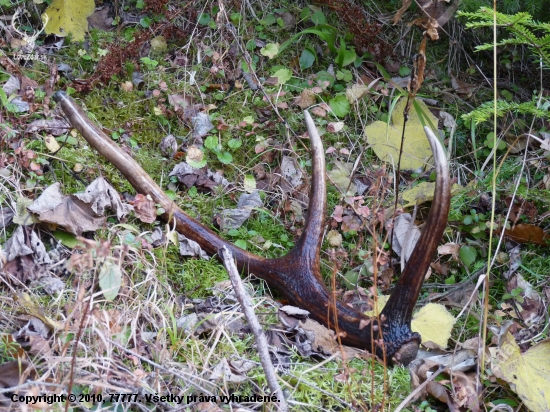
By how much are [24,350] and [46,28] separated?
2535mm

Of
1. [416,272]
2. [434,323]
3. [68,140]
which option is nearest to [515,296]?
[434,323]

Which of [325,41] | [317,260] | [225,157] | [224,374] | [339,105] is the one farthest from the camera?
[325,41]

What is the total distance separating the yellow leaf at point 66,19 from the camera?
13.5ft

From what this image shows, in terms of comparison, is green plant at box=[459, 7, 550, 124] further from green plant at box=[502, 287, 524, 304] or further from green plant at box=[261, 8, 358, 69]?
green plant at box=[261, 8, 358, 69]

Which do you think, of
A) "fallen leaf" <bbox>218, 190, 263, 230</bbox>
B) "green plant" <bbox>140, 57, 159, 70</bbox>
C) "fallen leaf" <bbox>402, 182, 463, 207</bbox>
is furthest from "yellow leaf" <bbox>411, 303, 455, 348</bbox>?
"green plant" <bbox>140, 57, 159, 70</bbox>

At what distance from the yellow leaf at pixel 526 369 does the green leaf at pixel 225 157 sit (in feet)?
6.22

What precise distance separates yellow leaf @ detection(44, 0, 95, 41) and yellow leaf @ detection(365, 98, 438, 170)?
207 cm

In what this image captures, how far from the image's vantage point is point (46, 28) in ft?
13.5

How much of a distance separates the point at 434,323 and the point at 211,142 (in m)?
1.74

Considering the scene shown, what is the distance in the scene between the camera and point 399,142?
3.93 meters

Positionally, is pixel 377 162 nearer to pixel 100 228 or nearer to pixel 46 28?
pixel 100 228

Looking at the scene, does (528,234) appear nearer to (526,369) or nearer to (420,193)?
(420,193)

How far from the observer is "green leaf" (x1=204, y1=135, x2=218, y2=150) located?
3.78m

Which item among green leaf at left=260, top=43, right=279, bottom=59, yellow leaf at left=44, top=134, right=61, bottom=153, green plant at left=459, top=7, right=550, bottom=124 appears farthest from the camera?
green leaf at left=260, top=43, right=279, bottom=59
